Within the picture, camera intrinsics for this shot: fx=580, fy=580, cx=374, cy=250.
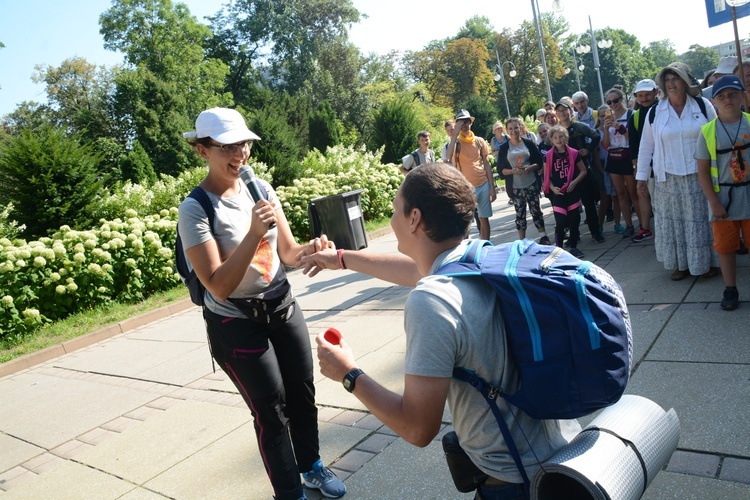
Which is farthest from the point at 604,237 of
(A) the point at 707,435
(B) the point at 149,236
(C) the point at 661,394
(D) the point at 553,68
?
(D) the point at 553,68

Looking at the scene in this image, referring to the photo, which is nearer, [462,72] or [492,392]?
[492,392]

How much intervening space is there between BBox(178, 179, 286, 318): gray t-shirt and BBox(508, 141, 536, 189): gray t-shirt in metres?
6.15

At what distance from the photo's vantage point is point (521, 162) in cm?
842

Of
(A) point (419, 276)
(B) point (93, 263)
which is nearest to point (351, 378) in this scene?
(A) point (419, 276)

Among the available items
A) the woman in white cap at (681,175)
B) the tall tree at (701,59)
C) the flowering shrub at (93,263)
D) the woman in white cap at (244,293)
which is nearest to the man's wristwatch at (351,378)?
the woman in white cap at (244,293)

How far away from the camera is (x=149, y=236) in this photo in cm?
977

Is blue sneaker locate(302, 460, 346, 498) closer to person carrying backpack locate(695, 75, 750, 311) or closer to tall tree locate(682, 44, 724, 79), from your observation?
person carrying backpack locate(695, 75, 750, 311)

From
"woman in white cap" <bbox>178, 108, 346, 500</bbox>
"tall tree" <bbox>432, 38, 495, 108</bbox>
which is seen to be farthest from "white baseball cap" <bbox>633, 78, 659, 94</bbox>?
"tall tree" <bbox>432, 38, 495, 108</bbox>

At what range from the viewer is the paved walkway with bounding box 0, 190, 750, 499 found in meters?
3.10

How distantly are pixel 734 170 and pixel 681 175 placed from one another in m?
0.72

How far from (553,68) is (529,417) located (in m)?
63.9

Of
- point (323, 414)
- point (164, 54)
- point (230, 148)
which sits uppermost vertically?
point (164, 54)

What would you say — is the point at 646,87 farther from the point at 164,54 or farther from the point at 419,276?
the point at 164,54

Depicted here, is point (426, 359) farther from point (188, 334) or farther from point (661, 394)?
point (188, 334)
